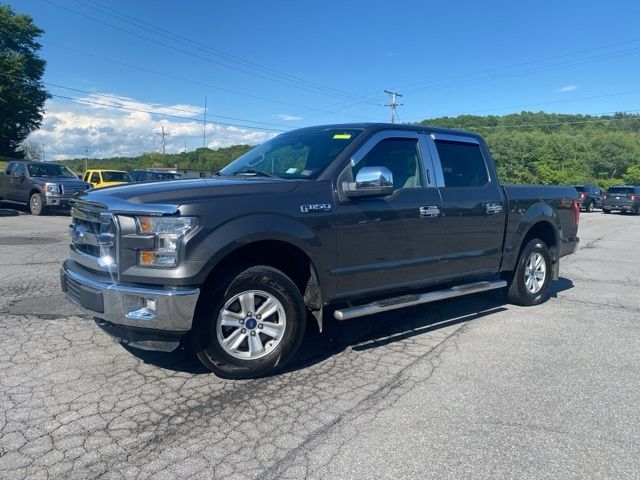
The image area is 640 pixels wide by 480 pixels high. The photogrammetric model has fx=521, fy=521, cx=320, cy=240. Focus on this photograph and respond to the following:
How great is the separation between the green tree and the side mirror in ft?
172

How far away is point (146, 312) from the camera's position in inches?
139

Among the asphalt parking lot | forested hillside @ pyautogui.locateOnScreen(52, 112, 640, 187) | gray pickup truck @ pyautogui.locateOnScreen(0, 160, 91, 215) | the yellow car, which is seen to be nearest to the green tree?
forested hillside @ pyautogui.locateOnScreen(52, 112, 640, 187)

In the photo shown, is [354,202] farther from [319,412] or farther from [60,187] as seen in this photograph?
[60,187]

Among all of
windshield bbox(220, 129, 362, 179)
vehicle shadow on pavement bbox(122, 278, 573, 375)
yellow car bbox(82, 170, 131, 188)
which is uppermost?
windshield bbox(220, 129, 362, 179)

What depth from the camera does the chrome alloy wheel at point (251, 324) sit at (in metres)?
3.84

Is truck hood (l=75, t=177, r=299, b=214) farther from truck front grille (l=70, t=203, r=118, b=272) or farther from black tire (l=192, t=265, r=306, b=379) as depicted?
black tire (l=192, t=265, r=306, b=379)

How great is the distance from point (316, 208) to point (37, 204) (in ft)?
54.6

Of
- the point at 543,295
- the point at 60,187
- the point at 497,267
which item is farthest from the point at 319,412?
the point at 60,187

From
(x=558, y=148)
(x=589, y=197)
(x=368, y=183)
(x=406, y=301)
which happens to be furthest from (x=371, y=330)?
(x=558, y=148)

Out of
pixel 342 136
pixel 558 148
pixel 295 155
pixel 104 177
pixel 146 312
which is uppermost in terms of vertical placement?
pixel 558 148

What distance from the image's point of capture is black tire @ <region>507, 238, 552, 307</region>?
6363mm

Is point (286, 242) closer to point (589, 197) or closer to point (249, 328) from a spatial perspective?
point (249, 328)

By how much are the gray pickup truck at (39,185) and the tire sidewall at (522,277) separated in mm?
15239

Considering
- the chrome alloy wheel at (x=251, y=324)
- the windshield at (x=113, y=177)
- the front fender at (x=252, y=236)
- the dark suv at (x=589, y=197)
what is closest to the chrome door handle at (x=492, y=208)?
the front fender at (x=252, y=236)
